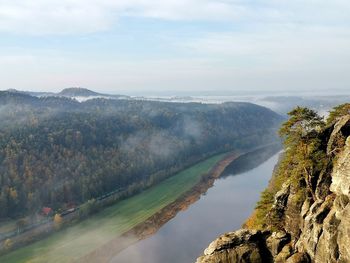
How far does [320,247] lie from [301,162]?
32.3 ft

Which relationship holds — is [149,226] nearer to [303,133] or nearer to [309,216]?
[303,133]

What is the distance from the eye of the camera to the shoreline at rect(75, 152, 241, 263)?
293 ft

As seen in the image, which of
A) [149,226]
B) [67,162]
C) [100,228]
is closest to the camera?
[100,228]

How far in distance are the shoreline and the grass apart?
1.82 meters

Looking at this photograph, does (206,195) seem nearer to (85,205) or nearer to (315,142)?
(85,205)

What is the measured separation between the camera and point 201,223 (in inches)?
4272

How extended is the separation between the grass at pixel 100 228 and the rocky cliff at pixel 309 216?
5912 centimetres

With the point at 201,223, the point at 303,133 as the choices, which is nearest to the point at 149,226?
the point at 201,223

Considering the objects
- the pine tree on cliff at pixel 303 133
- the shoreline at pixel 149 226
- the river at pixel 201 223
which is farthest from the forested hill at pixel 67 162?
the pine tree on cliff at pixel 303 133

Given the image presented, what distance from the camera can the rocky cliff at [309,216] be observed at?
3184 centimetres

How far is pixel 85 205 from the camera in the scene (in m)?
119

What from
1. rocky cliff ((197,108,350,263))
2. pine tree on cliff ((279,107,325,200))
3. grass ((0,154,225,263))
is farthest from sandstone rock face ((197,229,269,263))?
grass ((0,154,225,263))

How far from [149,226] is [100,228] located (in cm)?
1325

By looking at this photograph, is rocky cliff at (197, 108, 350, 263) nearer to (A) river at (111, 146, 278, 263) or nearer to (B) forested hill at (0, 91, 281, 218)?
(A) river at (111, 146, 278, 263)
